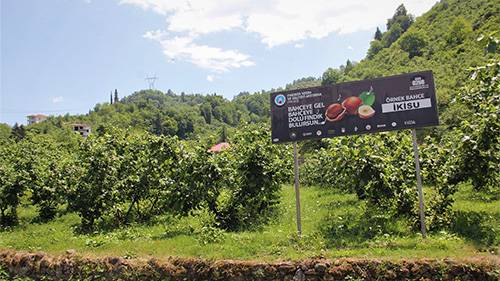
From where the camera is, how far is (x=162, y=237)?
10445 millimetres

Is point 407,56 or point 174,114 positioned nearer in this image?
point 407,56

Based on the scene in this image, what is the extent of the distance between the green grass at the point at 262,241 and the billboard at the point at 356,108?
2.37 meters

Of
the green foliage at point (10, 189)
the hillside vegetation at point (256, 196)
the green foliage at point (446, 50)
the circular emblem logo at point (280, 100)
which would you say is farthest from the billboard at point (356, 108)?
the green foliage at point (446, 50)

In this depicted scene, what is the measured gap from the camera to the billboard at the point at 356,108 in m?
8.70

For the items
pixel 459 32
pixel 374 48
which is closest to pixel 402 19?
pixel 374 48

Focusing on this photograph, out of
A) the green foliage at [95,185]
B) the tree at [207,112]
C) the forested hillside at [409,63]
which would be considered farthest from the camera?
the tree at [207,112]

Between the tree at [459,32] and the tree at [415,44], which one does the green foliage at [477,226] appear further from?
the tree at [415,44]

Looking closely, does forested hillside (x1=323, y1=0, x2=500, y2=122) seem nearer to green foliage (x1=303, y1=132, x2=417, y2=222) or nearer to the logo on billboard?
green foliage (x1=303, y1=132, x2=417, y2=222)

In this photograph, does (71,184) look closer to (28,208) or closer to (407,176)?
(28,208)

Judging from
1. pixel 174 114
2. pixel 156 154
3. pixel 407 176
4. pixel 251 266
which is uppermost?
pixel 174 114

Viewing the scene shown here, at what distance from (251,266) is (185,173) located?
13.2ft

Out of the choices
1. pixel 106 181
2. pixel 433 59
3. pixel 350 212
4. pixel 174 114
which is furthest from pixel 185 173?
pixel 174 114

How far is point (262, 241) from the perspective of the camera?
925 centimetres

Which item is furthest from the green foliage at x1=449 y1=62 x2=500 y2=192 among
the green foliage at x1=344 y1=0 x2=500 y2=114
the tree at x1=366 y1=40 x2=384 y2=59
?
the tree at x1=366 y1=40 x2=384 y2=59
